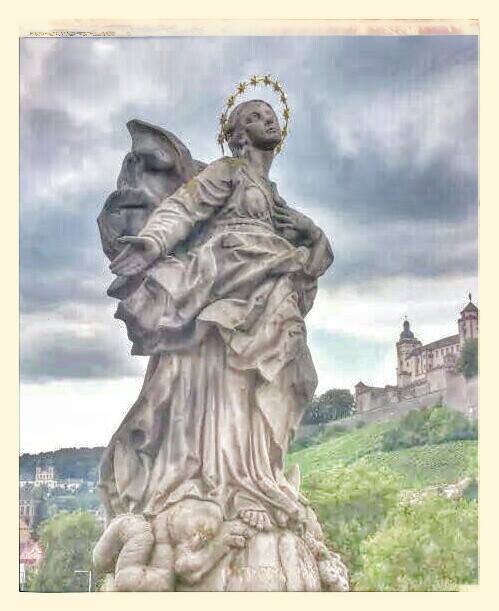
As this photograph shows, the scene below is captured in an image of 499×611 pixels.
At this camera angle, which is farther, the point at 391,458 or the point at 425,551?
the point at 391,458

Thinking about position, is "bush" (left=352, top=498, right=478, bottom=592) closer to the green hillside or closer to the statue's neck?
the green hillside

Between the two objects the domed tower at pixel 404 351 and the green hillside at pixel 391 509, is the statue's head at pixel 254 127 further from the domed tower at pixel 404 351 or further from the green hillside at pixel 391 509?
the green hillside at pixel 391 509

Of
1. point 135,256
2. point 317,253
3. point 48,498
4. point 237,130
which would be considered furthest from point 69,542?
point 237,130

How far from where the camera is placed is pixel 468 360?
1056cm

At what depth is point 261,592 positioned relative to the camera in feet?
26.4

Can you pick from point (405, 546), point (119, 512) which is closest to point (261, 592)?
point (119, 512)

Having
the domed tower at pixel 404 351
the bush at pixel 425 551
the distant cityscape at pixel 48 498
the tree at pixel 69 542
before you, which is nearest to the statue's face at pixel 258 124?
the domed tower at pixel 404 351

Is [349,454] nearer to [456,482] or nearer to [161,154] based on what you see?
[456,482]

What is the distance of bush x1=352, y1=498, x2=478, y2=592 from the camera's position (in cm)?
1056

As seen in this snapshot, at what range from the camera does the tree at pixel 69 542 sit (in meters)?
10.3

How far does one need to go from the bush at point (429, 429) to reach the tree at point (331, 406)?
18.8 inches

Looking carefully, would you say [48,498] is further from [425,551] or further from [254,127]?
[254,127]

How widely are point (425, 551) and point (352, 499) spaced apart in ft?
2.68

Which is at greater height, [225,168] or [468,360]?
[225,168]
